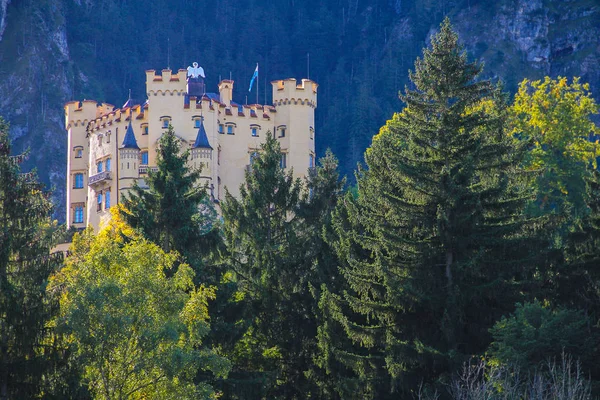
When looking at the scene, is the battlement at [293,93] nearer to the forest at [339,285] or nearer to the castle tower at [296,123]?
the castle tower at [296,123]

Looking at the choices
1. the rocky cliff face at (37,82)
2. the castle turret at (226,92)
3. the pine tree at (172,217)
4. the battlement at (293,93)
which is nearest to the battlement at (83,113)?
the castle turret at (226,92)

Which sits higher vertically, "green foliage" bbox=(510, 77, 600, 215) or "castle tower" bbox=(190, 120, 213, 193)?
"castle tower" bbox=(190, 120, 213, 193)

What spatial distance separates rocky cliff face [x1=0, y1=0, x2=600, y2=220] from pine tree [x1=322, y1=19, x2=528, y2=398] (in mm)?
78731

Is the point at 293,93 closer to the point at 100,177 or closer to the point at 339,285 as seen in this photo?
the point at 100,177

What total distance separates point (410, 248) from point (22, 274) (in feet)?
38.6

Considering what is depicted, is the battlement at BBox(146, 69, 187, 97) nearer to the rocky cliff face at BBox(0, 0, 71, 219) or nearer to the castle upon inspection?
the castle

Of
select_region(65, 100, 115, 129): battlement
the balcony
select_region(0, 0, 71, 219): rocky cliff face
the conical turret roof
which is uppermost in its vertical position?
select_region(0, 0, 71, 219): rocky cliff face

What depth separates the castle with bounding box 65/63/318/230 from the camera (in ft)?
269

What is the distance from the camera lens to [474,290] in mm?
37906

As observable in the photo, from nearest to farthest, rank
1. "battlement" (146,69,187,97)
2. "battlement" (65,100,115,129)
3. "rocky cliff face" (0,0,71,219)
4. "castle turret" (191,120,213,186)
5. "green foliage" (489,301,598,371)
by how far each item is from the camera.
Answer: "green foliage" (489,301,598,371) → "castle turret" (191,120,213,186) → "battlement" (146,69,187,97) → "battlement" (65,100,115,129) → "rocky cliff face" (0,0,71,219)

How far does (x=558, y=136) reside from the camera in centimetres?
6431

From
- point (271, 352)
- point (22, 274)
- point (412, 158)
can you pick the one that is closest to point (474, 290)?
point (412, 158)

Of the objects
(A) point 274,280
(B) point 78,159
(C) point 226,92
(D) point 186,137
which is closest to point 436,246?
(A) point 274,280

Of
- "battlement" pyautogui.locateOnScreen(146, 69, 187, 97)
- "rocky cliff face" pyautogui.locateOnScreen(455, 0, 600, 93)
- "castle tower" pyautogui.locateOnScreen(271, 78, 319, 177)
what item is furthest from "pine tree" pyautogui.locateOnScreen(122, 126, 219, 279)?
"rocky cliff face" pyautogui.locateOnScreen(455, 0, 600, 93)
